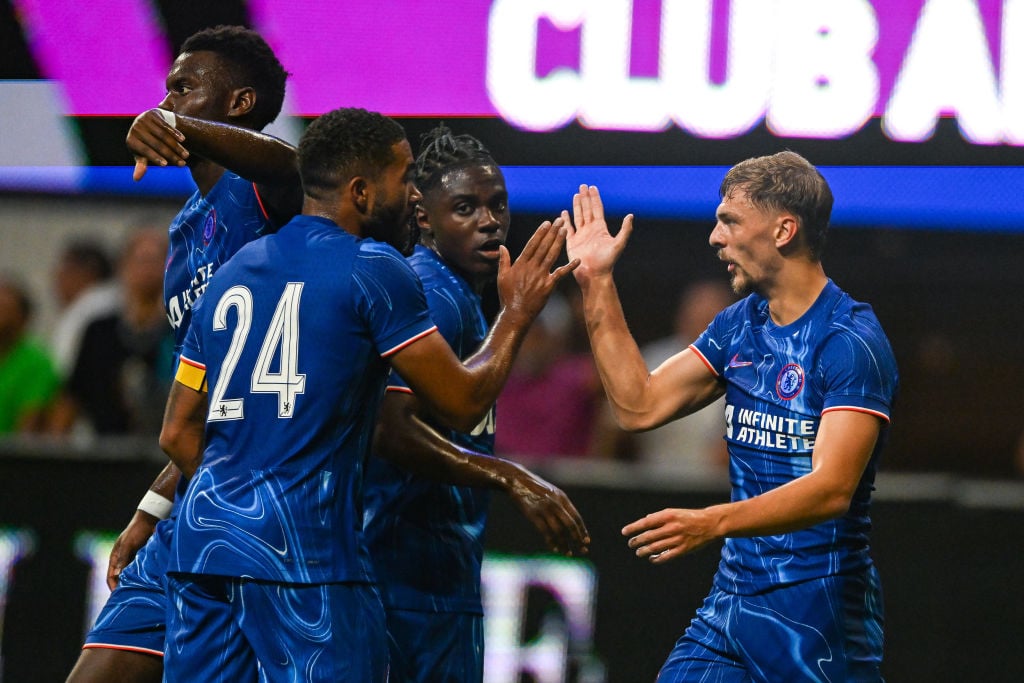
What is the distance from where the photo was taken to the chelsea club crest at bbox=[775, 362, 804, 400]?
3723mm

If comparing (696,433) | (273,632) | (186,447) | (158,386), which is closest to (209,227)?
(186,447)

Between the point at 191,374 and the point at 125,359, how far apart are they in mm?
3945

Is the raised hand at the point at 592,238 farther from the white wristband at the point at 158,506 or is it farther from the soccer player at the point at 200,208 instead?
the white wristband at the point at 158,506

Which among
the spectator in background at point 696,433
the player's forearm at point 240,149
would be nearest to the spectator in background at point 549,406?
the spectator in background at point 696,433

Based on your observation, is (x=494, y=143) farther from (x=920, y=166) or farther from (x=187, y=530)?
(x=187, y=530)

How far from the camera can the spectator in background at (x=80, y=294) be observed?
7.68 metres

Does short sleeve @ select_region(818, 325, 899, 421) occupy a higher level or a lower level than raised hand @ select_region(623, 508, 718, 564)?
higher

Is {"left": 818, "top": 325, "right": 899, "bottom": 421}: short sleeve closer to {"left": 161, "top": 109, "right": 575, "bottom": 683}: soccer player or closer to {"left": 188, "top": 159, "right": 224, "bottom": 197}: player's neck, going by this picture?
{"left": 161, "top": 109, "right": 575, "bottom": 683}: soccer player

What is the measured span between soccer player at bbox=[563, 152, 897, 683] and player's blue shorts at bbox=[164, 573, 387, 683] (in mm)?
750

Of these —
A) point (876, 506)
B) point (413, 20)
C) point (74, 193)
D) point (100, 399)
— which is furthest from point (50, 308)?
point (876, 506)

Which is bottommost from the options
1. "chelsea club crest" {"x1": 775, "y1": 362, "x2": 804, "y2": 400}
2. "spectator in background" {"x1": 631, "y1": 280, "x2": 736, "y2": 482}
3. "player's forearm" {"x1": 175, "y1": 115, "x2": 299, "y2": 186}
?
"spectator in background" {"x1": 631, "y1": 280, "x2": 736, "y2": 482}

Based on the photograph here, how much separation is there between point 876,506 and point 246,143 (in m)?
3.61

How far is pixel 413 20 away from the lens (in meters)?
5.61

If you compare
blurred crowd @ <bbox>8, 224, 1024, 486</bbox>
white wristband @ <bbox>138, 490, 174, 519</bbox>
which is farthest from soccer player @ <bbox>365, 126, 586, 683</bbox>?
blurred crowd @ <bbox>8, 224, 1024, 486</bbox>
